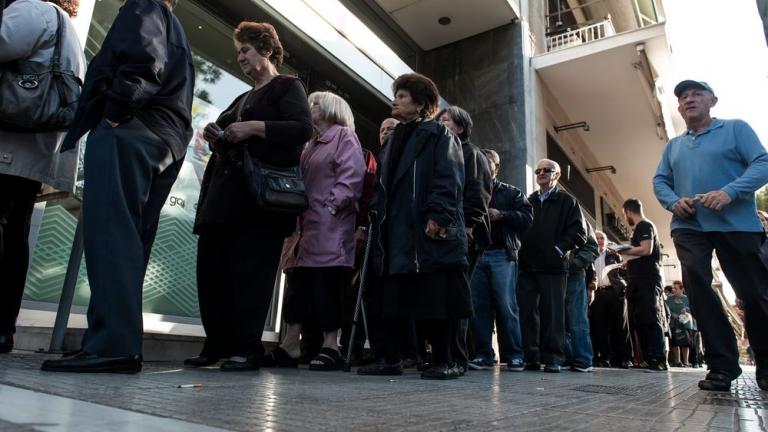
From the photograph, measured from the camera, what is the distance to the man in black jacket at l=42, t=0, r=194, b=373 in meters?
2.18

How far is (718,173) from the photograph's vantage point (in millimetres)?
3391

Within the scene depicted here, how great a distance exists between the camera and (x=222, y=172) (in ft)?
9.54

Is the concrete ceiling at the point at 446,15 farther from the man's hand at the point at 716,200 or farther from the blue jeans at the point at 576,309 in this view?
the man's hand at the point at 716,200

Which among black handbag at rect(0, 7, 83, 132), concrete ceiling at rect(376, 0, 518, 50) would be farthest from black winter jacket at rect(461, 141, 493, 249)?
concrete ceiling at rect(376, 0, 518, 50)

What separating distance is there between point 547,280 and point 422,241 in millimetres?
2154

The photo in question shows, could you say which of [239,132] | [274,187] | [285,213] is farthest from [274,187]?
[239,132]

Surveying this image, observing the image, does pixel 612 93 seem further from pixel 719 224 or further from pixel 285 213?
pixel 285 213

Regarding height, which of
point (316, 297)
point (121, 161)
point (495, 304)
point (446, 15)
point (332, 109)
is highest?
point (446, 15)

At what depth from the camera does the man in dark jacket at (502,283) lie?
4555 millimetres

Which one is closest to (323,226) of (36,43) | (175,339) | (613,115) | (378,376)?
(378,376)

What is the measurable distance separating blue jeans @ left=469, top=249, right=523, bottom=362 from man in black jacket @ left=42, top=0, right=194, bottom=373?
2897 mm

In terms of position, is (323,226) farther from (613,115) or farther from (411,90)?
(613,115)

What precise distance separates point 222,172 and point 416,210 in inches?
40.9

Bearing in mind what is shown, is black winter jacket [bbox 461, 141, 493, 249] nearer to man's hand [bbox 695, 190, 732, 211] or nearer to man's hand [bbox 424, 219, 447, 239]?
man's hand [bbox 424, 219, 447, 239]
